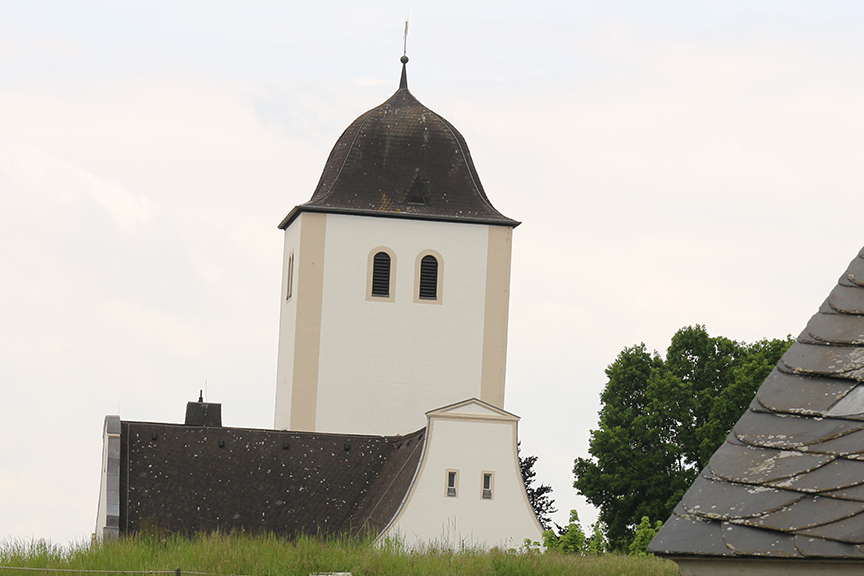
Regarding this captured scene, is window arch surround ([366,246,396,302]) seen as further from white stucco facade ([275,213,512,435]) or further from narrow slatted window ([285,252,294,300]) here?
narrow slatted window ([285,252,294,300])

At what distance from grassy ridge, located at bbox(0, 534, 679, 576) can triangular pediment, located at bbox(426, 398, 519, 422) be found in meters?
14.0

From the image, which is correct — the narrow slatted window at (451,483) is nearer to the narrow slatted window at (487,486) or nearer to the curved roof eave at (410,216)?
the narrow slatted window at (487,486)

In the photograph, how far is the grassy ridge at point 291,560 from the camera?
14344mm

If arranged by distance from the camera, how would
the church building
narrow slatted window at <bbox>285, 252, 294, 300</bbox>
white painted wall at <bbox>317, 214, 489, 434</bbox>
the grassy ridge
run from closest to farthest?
the grassy ridge → the church building → white painted wall at <bbox>317, 214, 489, 434</bbox> → narrow slatted window at <bbox>285, 252, 294, 300</bbox>

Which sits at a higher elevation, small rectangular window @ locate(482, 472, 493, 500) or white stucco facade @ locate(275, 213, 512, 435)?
white stucco facade @ locate(275, 213, 512, 435)

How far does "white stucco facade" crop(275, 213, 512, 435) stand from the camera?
3653 cm

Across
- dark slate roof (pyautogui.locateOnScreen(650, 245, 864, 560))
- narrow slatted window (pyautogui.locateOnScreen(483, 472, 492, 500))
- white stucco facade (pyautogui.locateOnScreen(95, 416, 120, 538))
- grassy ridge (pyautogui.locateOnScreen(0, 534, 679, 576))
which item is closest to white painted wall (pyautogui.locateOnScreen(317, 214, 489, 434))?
white stucco facade (pyautogui.locateOnScreen(95, 416, 120, 538))

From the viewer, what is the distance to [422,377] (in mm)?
36656

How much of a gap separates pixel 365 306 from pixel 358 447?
5.23 metres

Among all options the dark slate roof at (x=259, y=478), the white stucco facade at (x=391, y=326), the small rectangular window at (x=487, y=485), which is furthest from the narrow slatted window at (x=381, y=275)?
the small rectangular window at (x=487, y=485)

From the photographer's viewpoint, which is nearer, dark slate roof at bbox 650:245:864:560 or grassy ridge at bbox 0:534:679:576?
dark slate roof at bbox 650:245:864:560

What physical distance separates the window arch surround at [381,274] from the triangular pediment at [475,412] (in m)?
7.52

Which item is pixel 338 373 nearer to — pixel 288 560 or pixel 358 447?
pixel 358 447

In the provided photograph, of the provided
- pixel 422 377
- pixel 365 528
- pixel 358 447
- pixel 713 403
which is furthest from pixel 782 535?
pixel 713 403
